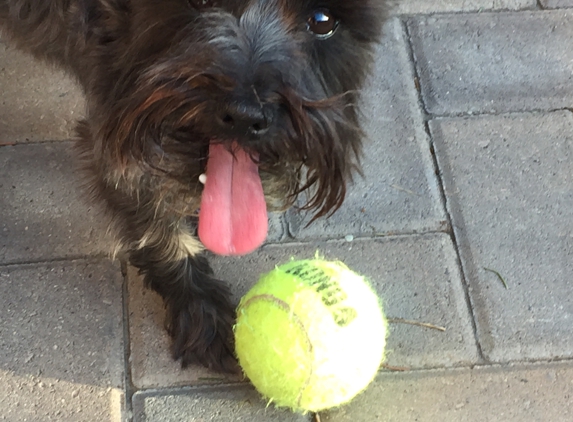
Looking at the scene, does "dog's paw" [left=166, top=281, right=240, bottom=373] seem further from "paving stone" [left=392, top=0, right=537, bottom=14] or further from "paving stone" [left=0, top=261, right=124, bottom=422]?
"paving stone" [left=392, top=0, right=537, bottom=14]

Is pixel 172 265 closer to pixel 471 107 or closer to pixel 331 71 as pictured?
pixel 331 71

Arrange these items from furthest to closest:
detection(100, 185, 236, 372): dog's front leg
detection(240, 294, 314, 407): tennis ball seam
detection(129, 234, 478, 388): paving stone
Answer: detection(129, 234, 478, 388): paving stone → detection(100, 185, 236, 372): dog's front leg → detection(240, 294, 314, 407): tennis ball seam

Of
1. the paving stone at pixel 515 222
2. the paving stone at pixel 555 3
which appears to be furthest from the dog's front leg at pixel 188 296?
the paving stone at pixel 555 3

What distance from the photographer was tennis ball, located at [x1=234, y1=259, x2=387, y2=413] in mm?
1367

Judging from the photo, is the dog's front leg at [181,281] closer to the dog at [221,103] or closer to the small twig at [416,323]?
the dog at [221,103]

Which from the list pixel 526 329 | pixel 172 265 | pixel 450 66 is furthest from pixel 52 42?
pixel 526 329

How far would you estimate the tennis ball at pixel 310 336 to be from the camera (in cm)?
137

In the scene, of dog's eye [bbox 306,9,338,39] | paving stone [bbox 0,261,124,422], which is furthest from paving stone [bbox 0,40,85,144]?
dog's eye [bbox 306,9,338,39]

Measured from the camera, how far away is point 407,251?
6.20 feet

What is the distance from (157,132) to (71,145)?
0.99 m

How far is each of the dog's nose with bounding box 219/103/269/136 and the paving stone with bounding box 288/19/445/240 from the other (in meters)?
0.85

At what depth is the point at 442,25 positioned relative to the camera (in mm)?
2371

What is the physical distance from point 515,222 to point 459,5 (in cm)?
97

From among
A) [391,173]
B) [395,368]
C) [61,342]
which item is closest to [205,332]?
[61,342]
